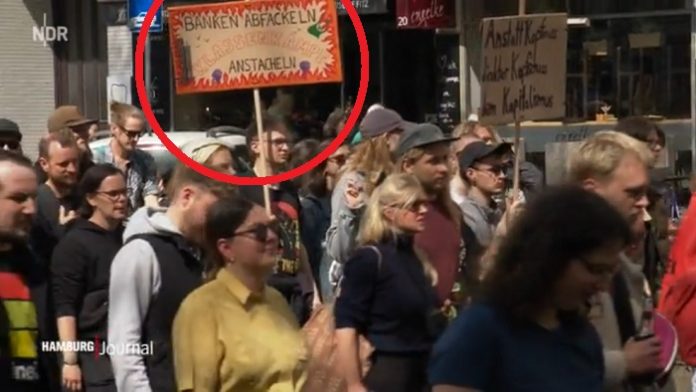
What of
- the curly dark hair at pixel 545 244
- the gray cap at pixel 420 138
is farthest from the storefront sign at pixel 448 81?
the curly dark hair at pixel 545 244

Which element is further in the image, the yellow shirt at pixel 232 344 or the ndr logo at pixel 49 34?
the ndr logo at pixel 49 34

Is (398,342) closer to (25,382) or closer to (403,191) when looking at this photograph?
(403,191)

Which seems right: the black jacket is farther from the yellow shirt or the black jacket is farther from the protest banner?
the protest banner

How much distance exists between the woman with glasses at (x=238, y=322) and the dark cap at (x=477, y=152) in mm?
3614

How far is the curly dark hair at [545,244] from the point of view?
408 centimetres

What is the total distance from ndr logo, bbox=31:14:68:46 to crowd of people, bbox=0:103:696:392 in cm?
1333

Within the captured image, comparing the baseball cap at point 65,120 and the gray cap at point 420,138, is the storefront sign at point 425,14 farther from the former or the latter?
the gray cap at point 420,138

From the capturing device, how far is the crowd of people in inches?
162

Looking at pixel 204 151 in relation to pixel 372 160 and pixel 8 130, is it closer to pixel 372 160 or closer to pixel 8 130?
pixel 372 160

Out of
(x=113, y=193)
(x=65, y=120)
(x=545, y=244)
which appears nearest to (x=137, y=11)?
(x=65, y=120)

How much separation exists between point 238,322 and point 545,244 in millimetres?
1999

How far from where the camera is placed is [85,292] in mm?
7543

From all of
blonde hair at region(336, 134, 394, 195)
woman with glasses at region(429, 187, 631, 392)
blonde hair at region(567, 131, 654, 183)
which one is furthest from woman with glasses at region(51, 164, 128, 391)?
woman with glasses at region(429, 187, 631, 392)

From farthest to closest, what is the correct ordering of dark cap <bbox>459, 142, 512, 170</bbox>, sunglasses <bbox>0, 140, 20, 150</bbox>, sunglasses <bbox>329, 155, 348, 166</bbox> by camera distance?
sunglasses <bbox>329, 155, 348, 166</bbox>, sunglasses <bbox>0, 140, 20, 150</bbox>, dark cap <bbox>459, 142, 512, 170</bbox>
